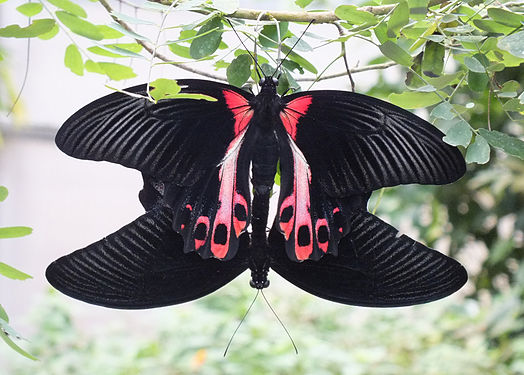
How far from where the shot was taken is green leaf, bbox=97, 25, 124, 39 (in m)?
0.65

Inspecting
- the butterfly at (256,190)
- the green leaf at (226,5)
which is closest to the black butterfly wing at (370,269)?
the butterfly at (256,190)

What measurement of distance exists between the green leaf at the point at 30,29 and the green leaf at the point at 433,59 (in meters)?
0.38

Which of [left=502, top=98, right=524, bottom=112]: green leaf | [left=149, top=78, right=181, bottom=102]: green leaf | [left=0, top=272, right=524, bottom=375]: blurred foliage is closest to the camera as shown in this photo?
[left=149, top=78, right=181, bottom=102]: green leaf

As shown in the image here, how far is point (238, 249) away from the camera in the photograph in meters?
0.58

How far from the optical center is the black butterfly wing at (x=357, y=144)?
562 millimetres

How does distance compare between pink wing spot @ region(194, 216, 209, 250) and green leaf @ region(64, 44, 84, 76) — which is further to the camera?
green leaf @ region(64, 44, 84, 76)

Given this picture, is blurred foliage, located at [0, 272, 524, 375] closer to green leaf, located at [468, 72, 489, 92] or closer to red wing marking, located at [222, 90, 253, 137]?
green leaf, located at [468, 72, 489, 92]

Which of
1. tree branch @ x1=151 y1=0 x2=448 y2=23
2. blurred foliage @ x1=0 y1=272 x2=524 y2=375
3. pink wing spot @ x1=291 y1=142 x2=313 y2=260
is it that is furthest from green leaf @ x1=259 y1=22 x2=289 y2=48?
blurred foliage @ x1=0 y1=272 x2=524 y2=375

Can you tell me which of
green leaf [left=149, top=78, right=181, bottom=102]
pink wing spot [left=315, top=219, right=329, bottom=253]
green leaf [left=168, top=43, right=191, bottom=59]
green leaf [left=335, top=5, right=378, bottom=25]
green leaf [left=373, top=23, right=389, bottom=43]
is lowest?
pink wing spot [left=315, top=219, right=329, bottom=253]

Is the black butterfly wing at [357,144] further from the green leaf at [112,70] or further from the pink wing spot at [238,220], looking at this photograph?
Result: the green leaf at [112,70]

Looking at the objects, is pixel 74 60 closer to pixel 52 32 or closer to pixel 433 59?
pixel 52 32

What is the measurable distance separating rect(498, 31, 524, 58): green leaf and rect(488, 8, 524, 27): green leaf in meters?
0.02

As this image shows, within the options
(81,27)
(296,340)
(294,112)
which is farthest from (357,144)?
(296,340)

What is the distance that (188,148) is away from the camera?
0.57 metres
